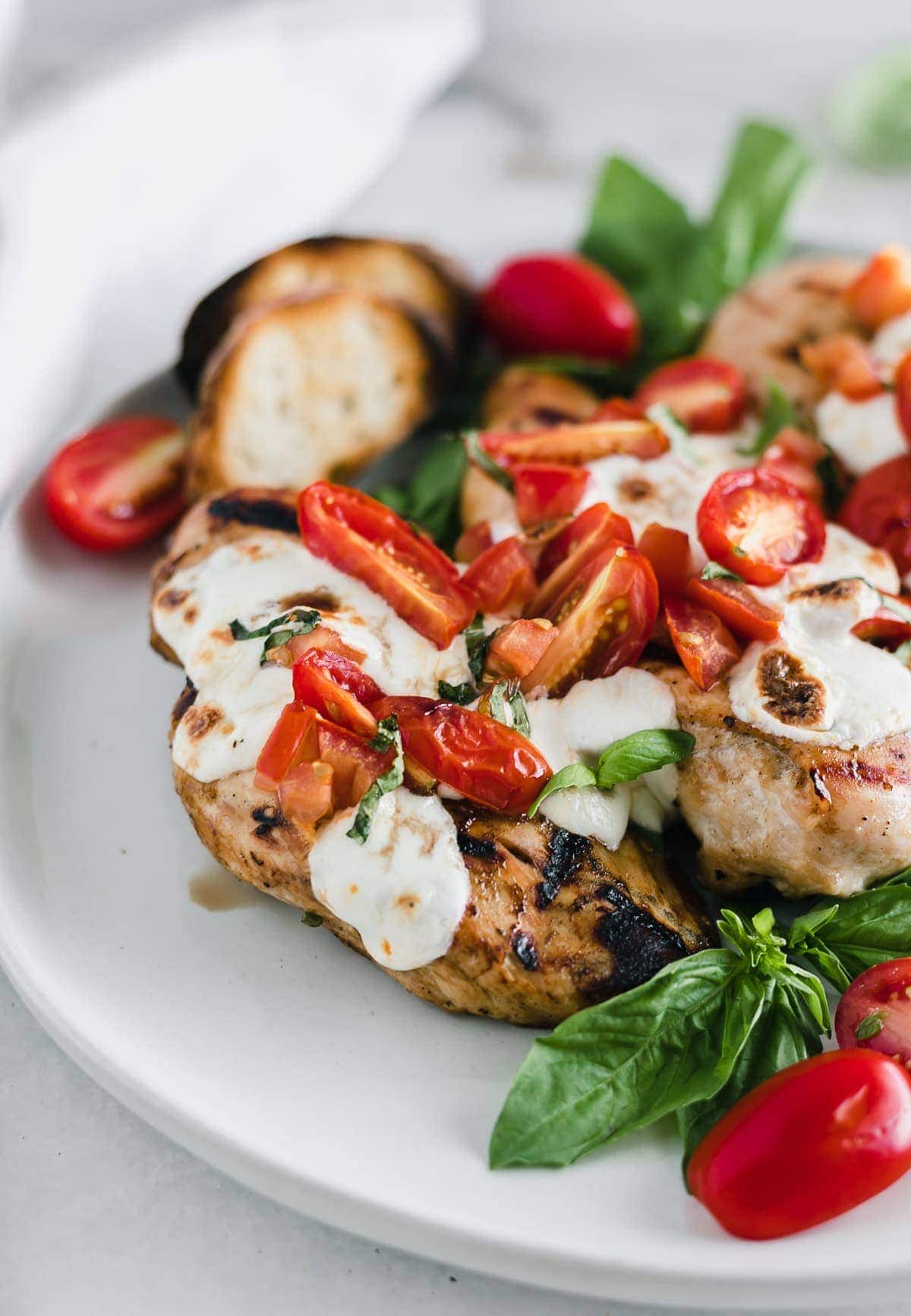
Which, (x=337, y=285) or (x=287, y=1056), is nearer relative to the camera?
(x=287, y=1056)

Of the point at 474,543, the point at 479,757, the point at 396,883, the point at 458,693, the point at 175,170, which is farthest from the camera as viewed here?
the point at 175,170

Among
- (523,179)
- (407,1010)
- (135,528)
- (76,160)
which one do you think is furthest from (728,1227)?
(523,179)

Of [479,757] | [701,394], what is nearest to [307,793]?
[479,757]

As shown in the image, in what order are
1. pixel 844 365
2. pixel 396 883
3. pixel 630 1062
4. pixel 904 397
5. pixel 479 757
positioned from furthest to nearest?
1. pixel 844 365
2. pixel 904 397
3. pixel 479 757
4. pixel 396 883
5. pixel 630 1062

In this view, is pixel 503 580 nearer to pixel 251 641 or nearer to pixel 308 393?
pixel 251 641

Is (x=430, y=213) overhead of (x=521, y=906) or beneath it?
overhead

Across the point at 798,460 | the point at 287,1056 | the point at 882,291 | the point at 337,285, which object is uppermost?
the point at 337,285

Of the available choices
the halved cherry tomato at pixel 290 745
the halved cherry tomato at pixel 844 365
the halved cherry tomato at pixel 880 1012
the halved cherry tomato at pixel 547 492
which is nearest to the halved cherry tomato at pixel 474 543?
the halved cherry tomato at pixel 547 492

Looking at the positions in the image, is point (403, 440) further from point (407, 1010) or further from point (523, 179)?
point (523, 179)

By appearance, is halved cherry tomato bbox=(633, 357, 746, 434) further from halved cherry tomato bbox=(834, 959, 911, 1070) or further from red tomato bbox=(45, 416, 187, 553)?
halved cherry tomato bbox=(834, 959, 911, 1070)
